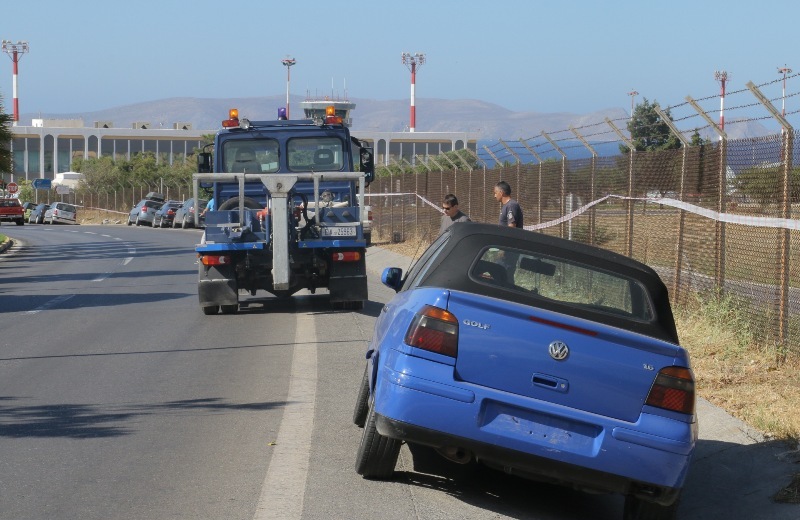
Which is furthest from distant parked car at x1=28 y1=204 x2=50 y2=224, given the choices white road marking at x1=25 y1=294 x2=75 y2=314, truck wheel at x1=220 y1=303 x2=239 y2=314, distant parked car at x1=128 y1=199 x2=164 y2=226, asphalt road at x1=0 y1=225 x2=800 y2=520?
asphalt road at x1=0 y1=225 x2=800 y2=520

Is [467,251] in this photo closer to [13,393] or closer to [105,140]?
[13,393]

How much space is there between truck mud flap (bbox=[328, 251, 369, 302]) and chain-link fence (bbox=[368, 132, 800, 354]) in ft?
11.2

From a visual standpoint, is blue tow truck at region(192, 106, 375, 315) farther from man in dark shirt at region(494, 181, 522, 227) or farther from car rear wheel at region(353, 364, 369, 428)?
car rear wheel at region(353, 364, 369, 428)

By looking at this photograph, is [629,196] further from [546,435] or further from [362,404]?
[546,435]

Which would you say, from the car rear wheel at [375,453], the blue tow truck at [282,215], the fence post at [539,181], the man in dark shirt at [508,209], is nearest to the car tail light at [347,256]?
the blue tow truck at [282,215]

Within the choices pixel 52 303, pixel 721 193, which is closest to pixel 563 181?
pixel 721 193

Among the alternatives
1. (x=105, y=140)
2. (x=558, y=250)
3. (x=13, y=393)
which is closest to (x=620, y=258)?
(x=558, y=250)

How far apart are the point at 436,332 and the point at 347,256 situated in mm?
10241

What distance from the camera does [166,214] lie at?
197ft

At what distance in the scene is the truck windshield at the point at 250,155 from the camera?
18.0 meters

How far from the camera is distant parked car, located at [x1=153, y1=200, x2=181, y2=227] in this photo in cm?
5988

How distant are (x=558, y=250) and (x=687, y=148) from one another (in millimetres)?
7344

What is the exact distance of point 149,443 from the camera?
8.06 m

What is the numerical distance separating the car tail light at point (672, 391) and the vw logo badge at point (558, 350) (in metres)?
0.49
